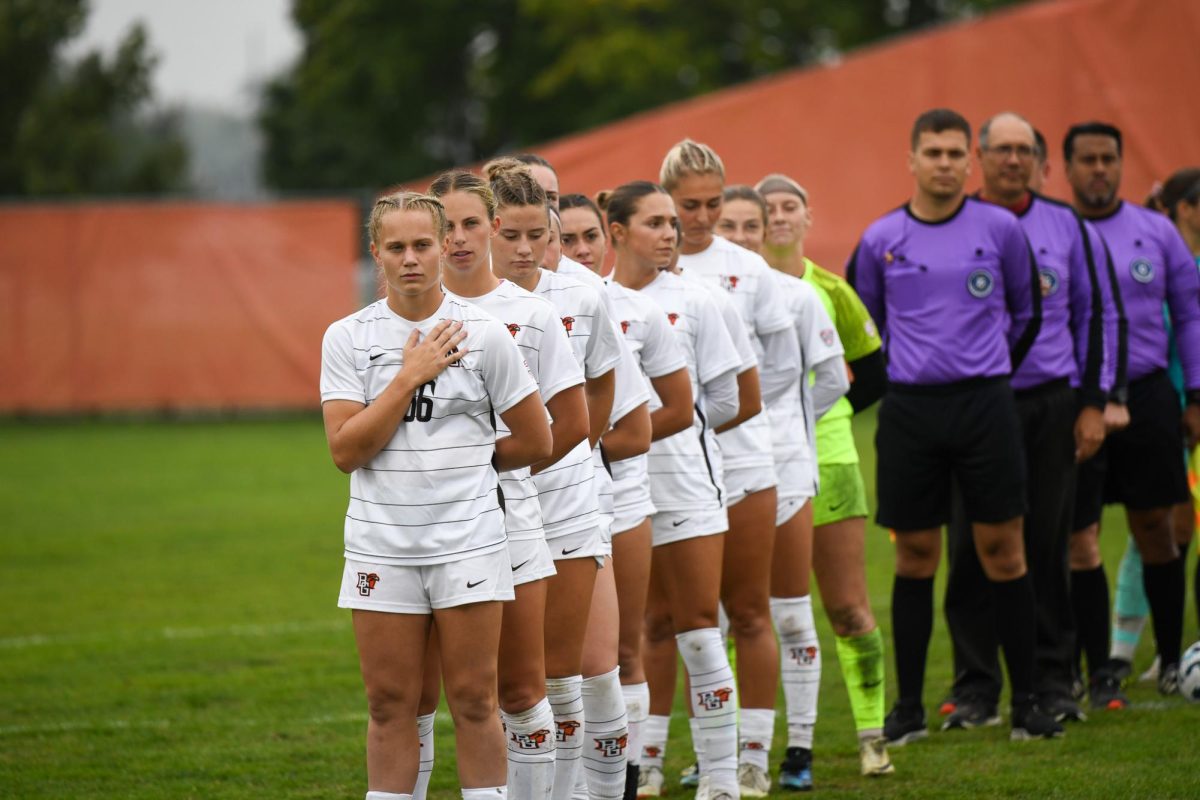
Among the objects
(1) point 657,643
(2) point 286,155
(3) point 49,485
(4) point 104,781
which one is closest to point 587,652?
(1) point 657,643

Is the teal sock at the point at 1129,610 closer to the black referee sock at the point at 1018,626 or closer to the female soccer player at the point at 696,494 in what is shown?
the black referee sock at the point at 1018,626

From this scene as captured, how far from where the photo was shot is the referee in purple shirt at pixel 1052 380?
6.81 metres

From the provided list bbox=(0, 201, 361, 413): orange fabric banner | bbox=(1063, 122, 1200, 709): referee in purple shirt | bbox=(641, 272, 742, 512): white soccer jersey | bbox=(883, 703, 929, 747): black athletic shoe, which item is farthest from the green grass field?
bbox=(0, 201, 361, 413): orange fabric banner

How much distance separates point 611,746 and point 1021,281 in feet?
8.83

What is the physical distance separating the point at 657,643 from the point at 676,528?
0.75m

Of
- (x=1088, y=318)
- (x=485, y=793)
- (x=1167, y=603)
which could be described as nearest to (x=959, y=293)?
(x=1088, y=318)

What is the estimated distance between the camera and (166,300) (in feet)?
83.6

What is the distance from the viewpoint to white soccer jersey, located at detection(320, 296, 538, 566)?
13.7ft

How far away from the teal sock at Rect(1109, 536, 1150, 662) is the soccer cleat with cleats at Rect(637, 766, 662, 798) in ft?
9.65

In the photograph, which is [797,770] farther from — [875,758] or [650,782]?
[650,782]

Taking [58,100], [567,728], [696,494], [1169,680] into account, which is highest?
[58,100]

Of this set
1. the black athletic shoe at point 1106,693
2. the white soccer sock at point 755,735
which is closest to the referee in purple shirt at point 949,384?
the black athletic shoe at point 1106,693

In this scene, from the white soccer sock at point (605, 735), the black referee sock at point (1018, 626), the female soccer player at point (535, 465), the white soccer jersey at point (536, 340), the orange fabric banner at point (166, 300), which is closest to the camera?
the female soccer player at point (535, 465)

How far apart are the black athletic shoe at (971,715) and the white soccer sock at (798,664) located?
102 cm
